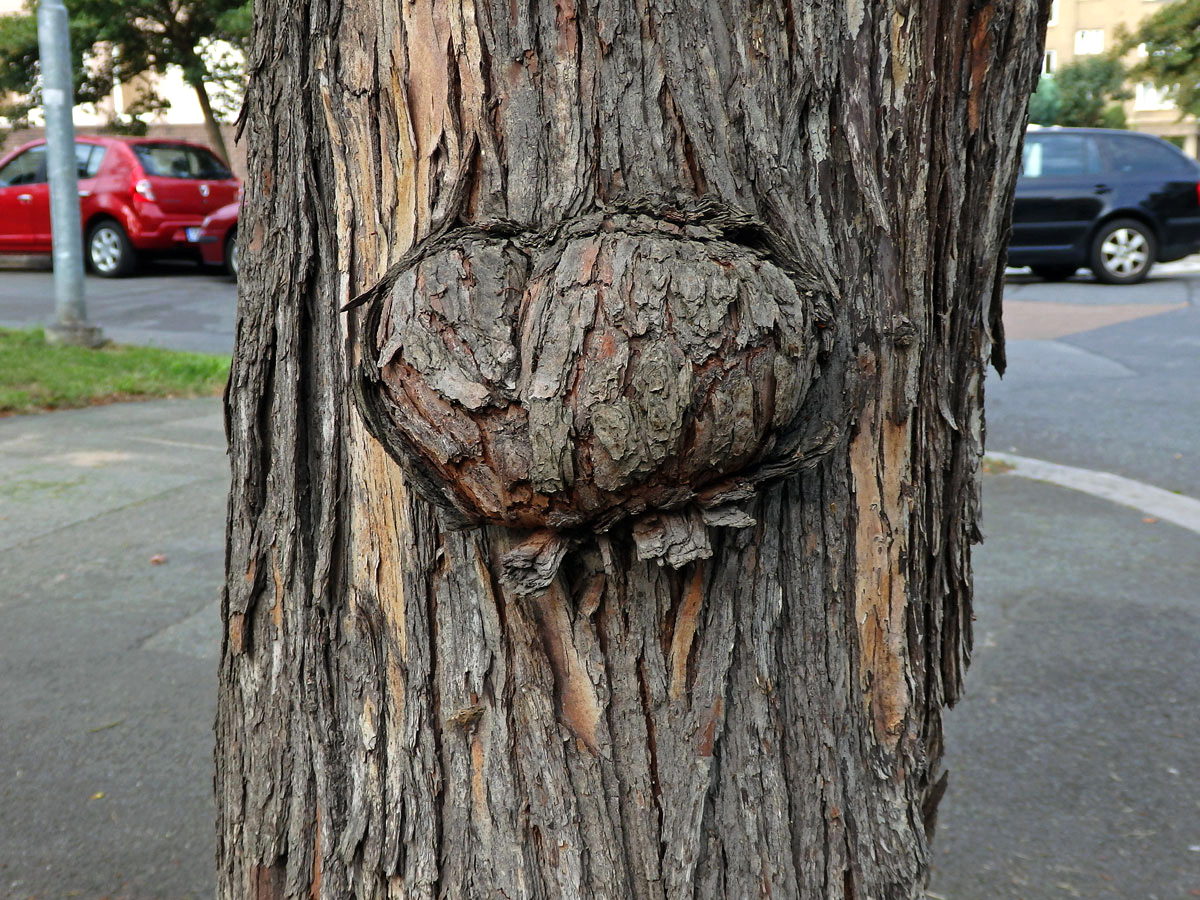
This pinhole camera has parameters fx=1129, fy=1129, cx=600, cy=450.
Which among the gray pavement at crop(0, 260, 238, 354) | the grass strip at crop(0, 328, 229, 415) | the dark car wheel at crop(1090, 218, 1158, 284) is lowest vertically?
the grass strip at crop(0, 328, 229, 415)

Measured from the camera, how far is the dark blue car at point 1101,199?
12984 mm

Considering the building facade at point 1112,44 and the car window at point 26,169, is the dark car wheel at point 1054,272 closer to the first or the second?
the car window at point 26,169

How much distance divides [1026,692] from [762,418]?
2696mm

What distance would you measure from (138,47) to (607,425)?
25.0 meters

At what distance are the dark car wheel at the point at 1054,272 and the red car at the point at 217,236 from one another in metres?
10.2

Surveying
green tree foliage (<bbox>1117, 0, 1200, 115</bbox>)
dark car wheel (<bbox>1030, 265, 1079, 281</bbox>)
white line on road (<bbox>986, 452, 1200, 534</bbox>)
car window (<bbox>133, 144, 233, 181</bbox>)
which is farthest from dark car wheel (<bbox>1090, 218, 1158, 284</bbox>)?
green tree foliage (<bbox>1117, 0, 1200, 115</bbox>)

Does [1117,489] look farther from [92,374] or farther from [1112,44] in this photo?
[1112,44]

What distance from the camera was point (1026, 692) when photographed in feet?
11.8

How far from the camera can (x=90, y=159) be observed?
15.0 metres

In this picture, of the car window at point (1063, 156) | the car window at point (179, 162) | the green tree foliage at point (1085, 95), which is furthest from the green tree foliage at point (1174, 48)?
the car window at point (179, 162)

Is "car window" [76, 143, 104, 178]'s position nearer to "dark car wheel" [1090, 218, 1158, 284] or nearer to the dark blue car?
the dark blue car

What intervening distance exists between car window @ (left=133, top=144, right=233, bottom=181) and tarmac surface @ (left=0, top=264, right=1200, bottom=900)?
8839mm

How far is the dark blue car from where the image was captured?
42.6ft

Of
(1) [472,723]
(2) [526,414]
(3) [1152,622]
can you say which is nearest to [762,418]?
(2) [526,414]
